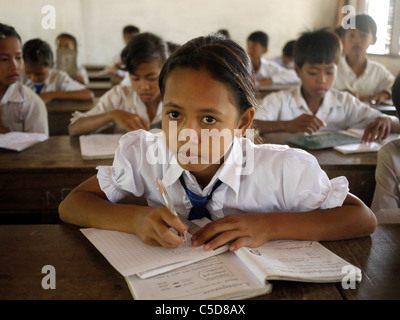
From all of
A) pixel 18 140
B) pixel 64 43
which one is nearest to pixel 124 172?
pixel 18 140

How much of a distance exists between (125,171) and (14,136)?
3.43ft

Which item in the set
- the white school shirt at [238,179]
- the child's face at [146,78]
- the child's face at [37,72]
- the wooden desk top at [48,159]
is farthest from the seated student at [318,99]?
the child's face at [37,72]

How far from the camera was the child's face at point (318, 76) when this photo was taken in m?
2.17

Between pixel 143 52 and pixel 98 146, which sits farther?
pixel 143 52

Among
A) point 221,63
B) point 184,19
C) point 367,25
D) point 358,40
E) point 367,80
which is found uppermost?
point 184,19

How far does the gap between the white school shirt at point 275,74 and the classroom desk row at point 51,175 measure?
323 cm

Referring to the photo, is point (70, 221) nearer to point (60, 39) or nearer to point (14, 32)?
point (14, 32)

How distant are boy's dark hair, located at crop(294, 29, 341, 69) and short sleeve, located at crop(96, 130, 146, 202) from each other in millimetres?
1436

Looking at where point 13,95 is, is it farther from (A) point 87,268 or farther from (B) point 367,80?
(B) point 367,80

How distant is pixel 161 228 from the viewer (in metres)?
0.78

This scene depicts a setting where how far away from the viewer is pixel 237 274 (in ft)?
2.32

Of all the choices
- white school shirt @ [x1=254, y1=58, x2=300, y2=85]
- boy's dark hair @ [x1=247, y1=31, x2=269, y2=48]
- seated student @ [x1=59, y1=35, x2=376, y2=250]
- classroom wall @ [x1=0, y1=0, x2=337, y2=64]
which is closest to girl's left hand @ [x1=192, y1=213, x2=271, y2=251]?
seated student @ [x1=59, y1=35, x2=376, y2=250]

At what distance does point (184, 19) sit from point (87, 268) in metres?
7.21

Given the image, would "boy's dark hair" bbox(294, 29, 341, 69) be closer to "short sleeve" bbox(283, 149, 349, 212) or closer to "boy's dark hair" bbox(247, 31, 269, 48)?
"short sleeve" bbox(283, 149, 349, 212)
